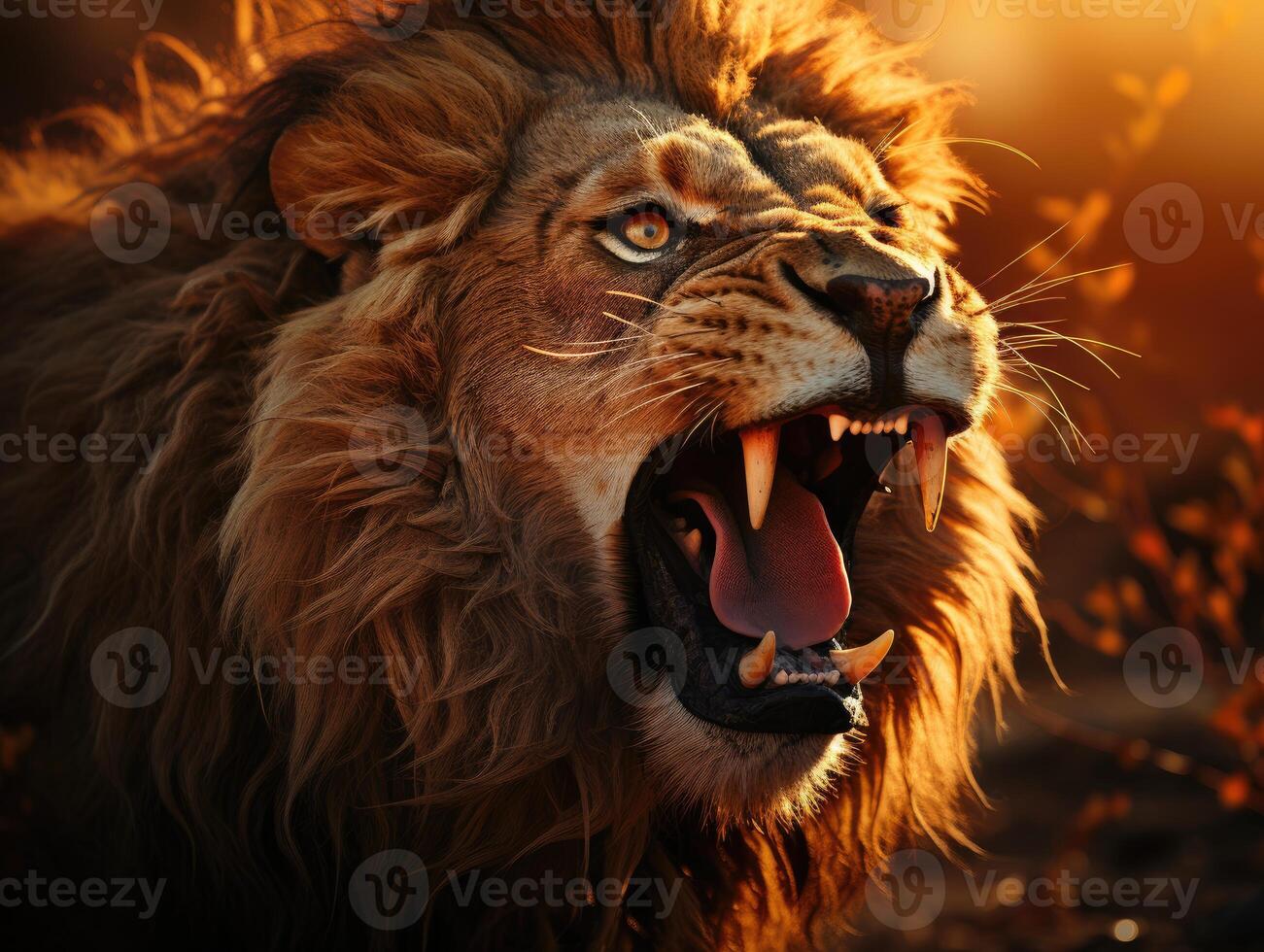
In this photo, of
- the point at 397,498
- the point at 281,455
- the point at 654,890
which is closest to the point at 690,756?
the point at 654,890

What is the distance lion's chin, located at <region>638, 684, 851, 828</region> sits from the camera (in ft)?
7.86

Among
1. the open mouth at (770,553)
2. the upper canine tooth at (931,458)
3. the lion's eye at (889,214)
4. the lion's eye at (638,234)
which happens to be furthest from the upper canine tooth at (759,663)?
the lion's eye at (889,214)

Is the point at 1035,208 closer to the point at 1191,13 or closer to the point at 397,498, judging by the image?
the point at 1191,13

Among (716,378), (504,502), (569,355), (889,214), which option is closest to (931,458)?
(716,378)

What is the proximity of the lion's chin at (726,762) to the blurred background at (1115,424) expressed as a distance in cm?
140

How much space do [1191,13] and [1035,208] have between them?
910 mm

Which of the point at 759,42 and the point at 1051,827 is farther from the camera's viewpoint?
the point at 1051,827

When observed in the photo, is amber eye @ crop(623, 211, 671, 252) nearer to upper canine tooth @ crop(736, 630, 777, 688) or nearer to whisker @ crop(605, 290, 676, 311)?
whisker @ crop(605, 290, 676, 311)

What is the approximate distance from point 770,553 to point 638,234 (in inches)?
26.8

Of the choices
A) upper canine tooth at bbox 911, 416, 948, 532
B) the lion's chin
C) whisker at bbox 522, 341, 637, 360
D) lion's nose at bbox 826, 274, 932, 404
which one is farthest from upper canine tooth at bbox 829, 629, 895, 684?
whisker at bbox 522, 341, 637, 360

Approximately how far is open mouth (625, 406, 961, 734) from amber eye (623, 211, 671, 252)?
0.40 meters

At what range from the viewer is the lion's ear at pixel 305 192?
2.56m

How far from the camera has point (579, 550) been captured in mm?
2514

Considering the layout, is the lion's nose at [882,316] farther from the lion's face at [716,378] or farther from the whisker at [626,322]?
the whisker at [626,322]
